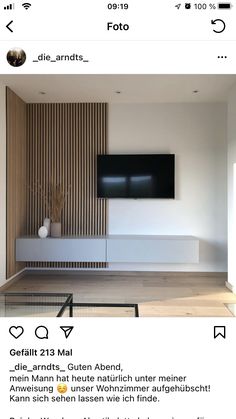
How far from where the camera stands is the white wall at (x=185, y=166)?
3.76 m

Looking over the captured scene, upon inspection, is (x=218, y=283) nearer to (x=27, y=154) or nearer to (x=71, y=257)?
(x=71, y=257)

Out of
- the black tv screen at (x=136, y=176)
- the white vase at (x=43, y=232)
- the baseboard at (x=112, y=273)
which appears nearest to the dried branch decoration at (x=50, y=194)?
the white vase at (x=43, y=232)

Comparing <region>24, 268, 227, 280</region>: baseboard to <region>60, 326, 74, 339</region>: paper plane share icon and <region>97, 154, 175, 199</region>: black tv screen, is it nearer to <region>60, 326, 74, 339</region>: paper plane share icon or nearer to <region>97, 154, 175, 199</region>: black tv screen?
<region>97, 154, 175, 199</region>: black tv screen

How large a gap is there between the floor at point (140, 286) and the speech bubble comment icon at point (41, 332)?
212 cm

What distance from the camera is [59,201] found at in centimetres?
374

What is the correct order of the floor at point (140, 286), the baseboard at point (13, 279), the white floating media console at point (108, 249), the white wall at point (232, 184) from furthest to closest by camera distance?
the white floating media console at point (108, 249) < the baseboard at point (13, 279) < the white wall at point (232, 184) < the floor at point (140, 286)

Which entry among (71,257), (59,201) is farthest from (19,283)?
(59,201)

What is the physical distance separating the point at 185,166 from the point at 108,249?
4.32 feet

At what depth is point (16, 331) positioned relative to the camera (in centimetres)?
38
